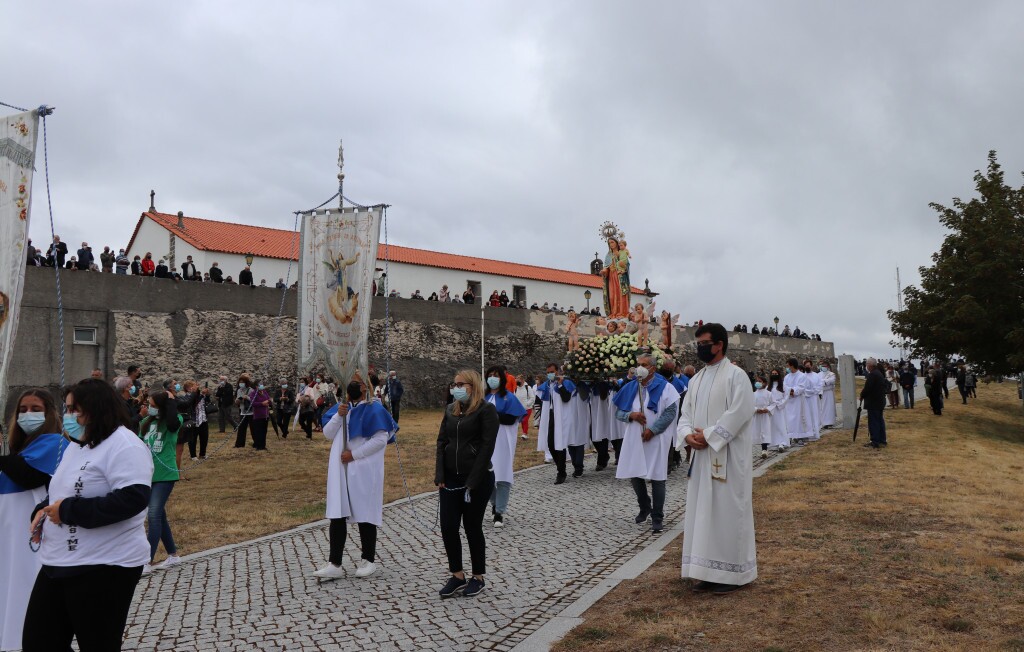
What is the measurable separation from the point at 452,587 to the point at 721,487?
7.47ft

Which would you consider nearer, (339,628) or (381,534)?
(339,628)

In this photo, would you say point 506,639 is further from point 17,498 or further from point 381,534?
point 381,534

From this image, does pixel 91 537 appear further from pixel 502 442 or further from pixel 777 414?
pixel 777 414

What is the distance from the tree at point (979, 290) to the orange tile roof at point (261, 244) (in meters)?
21.2

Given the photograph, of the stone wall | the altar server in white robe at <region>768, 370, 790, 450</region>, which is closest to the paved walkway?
the altar server in white robe at <region>768, 370, 790, 450</region>

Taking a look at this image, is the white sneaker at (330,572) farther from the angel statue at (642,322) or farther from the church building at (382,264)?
Answer: the church building at (382,264)

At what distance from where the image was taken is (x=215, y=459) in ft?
54.5

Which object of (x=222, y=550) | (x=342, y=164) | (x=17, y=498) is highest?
(x=342, y=164)

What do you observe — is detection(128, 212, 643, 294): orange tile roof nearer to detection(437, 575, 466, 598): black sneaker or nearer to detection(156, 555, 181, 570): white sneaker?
detection(156, 555, 181, 570): white sneaker

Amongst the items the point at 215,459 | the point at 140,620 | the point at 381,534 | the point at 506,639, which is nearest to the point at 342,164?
the point at 381,534

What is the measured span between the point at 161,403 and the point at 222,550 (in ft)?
5.71

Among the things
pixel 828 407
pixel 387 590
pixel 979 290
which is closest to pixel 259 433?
pixel 387 590

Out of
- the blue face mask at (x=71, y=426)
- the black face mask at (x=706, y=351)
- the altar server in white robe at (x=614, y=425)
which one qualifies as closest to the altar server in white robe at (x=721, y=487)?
the black face mask at (x=706, y=351)

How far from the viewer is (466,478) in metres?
6.48
